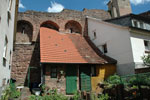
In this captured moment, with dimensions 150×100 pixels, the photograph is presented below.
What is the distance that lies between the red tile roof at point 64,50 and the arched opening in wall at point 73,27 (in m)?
2.34

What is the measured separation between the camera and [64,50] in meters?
12.3

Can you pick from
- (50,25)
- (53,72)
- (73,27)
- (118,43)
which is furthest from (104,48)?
(50,25)

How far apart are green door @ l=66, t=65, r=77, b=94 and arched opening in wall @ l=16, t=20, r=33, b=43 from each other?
7.37 meters

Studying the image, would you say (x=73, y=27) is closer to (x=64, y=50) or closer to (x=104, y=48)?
(x=104, y=48)

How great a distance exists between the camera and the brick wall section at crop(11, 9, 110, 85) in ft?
44.1

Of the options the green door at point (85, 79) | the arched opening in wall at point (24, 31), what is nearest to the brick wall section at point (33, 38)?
the arched opening in wall at point (24, 31)

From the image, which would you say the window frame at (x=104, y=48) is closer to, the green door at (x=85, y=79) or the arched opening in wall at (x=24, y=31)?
the green door at (x=85, y=79)

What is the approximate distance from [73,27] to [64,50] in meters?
6.83

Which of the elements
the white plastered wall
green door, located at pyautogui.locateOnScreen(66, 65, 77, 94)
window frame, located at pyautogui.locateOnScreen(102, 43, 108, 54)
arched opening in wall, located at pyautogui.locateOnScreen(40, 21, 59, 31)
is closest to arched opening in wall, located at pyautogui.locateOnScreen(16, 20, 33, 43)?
arched opening in wall, located at pyautogui.locateOnScreen(40, 21, 59, 31)

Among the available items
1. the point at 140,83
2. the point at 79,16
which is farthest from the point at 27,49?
the point at 140,83

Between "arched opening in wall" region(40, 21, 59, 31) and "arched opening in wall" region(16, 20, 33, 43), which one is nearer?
"arched opening in wall" region(16, 20, 33, 43)

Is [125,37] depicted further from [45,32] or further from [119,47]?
[45,32]

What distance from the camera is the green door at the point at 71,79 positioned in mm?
10484

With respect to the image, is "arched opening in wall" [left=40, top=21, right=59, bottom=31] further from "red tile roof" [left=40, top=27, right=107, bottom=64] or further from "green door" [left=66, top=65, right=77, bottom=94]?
"green door" [left=66, top=65, right=77, bottom=94]
